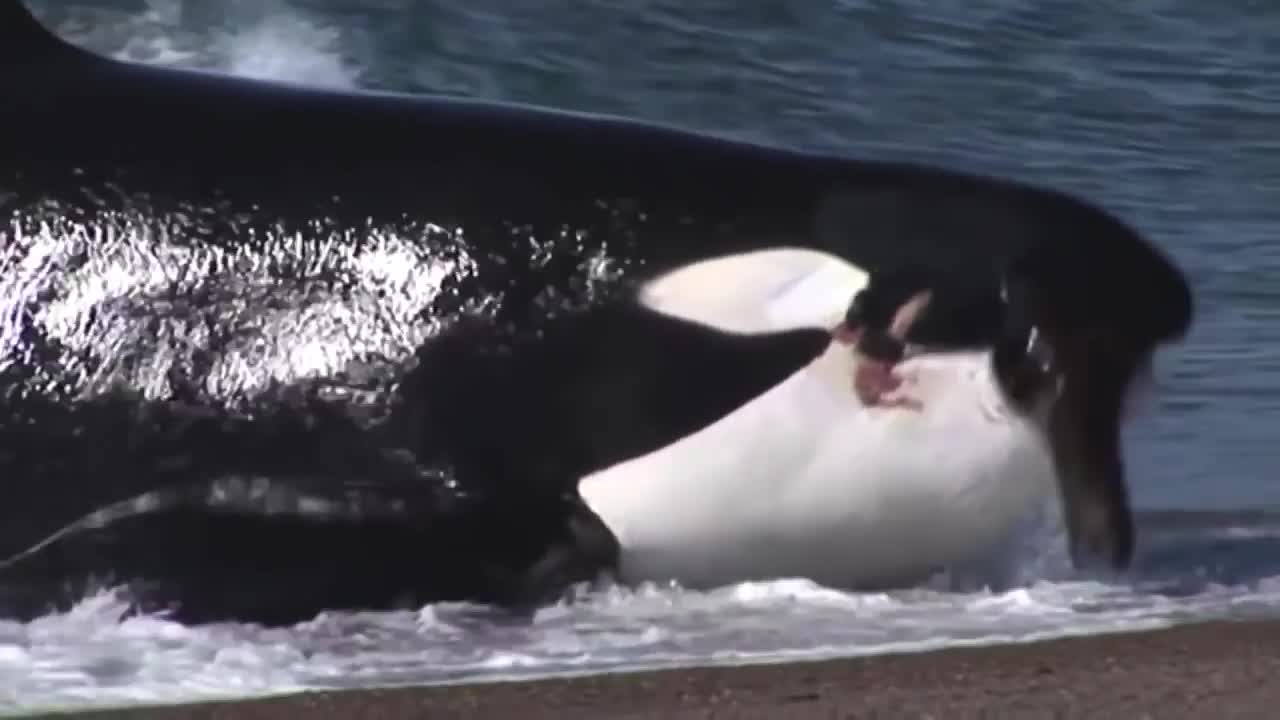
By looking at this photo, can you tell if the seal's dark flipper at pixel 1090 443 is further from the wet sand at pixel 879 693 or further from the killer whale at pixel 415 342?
the wet sand at pixel 879 693

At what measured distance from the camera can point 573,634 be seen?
7.52 metres

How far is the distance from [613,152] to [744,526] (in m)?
1.11

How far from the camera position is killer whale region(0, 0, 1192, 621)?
7.68 m

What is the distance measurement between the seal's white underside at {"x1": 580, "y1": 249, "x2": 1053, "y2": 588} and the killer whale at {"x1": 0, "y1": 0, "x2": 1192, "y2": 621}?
0.16 feet

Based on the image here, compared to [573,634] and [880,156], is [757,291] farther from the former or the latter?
[880,156]

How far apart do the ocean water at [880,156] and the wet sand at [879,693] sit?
436 mm

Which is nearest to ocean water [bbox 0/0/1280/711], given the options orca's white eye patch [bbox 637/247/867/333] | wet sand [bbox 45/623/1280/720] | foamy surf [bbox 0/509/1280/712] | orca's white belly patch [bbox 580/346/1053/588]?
foamy surf [bbox 0/509/1280/712]

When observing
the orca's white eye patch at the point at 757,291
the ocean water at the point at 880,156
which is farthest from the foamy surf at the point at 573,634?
the orca's white eye patch at the point at 757,291

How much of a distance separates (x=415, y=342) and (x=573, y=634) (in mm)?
911

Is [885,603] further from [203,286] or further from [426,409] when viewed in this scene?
[203,286]

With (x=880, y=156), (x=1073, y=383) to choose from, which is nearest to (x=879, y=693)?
(x=1073, y=383)

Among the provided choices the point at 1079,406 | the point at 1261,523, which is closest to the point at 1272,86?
the point at 1261,523

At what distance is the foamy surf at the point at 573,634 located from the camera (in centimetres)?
710

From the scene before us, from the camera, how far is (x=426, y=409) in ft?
25.3
